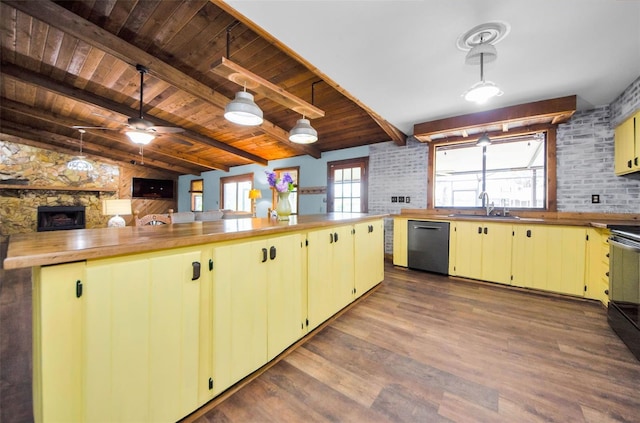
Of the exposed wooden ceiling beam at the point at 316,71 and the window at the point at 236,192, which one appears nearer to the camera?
the exposed wooden ceiling beam at the point at 316,71

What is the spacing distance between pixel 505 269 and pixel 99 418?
3926 millimetres

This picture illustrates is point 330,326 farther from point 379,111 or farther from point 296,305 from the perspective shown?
point 379,111

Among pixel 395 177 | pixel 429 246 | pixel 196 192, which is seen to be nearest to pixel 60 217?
pixel 196 192

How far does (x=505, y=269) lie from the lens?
10.3 ft

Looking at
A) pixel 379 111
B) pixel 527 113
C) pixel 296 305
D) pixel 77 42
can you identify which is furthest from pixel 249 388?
pixel 527 113

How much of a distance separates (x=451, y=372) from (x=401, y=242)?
255 centimetres

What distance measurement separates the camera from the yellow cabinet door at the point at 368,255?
2.60 m

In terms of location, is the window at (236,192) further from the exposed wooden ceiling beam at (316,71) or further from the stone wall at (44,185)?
the exposed wooden ceiling beam at (316,71)

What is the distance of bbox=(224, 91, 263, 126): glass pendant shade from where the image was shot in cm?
222

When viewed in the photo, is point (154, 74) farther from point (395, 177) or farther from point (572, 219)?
point (572, 219)

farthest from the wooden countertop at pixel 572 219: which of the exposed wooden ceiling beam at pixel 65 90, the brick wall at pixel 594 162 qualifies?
the exposed wooden ceiling beam at pixel 65 90

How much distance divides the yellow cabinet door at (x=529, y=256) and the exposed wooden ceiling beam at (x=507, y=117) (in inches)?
54.9

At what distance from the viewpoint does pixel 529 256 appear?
300 cm

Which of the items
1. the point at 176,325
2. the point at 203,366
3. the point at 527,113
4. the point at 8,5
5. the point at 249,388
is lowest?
the point at 249,388
